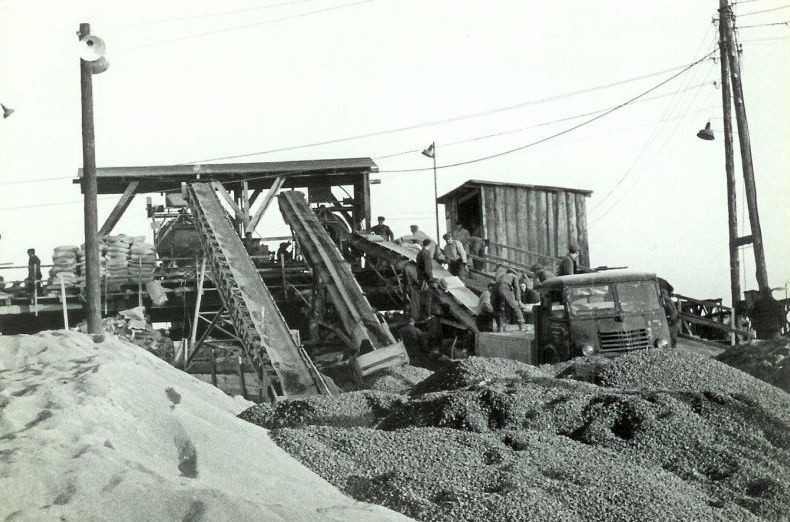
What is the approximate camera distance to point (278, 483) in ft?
19.5

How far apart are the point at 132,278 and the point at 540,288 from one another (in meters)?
17.2

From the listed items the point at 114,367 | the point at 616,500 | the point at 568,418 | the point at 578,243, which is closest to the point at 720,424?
the point at 568,418

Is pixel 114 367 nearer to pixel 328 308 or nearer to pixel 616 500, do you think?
pixel 616 500

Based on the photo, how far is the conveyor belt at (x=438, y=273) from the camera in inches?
695

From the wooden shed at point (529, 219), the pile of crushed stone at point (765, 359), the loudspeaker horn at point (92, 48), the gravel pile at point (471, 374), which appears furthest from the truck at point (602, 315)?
the wooden shed at point (529, 219)

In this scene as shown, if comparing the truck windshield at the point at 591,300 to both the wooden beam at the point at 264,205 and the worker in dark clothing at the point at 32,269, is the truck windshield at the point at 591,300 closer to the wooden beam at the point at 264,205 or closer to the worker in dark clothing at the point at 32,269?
the wooden beam at the point at 264,205

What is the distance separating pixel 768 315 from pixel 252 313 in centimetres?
1164

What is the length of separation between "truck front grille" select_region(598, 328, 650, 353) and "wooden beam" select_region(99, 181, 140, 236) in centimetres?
1970

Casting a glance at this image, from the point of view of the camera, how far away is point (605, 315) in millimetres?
12367

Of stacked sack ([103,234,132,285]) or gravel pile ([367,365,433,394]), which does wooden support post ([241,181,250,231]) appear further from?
gravel pile ([367,365,433,394])

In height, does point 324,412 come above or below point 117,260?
below

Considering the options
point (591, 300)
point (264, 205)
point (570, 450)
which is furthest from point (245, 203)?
point (570, 450)

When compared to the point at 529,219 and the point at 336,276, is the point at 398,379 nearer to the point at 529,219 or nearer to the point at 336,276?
the point at 336,276

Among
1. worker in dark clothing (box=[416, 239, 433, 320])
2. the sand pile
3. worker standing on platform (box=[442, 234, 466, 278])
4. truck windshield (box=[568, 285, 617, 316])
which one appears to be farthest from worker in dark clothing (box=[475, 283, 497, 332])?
the sand pile
